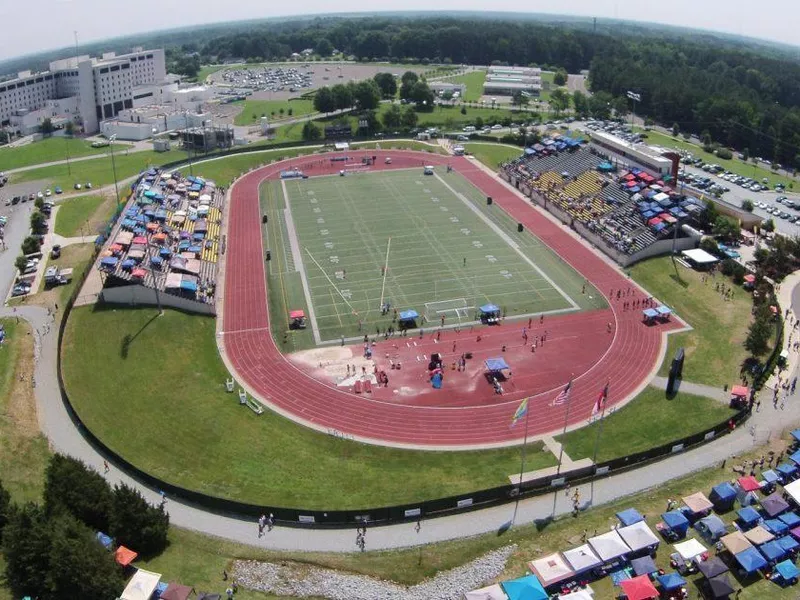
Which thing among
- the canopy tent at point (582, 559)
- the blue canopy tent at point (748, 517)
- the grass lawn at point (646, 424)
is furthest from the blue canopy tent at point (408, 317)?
the blue canopy tent at point (748, 517)

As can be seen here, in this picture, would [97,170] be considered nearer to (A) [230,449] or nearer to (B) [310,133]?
(B) [310,133]

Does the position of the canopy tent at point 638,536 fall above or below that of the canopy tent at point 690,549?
above

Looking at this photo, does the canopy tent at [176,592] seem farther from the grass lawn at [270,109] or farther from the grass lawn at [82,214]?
the grass lawn at [270,109]

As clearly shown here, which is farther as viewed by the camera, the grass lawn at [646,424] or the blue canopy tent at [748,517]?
the grass lawn at [646,424]

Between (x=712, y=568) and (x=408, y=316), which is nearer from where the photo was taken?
(x=712, y=568)

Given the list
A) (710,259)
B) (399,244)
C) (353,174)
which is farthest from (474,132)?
(710,259)

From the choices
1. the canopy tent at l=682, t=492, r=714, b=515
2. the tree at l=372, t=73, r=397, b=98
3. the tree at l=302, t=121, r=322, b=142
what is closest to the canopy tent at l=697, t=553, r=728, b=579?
the canopy tent at l=682, t=492, r=714, b=515

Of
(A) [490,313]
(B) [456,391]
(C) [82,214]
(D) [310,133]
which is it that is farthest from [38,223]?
(B) [456,391]
